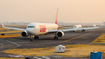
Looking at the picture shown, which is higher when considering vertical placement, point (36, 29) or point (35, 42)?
point (36, 29)

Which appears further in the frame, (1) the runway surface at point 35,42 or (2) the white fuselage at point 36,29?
(2) the white fuselage at point 36,29

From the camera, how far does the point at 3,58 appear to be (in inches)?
837

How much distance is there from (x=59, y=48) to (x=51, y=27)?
28256 mm

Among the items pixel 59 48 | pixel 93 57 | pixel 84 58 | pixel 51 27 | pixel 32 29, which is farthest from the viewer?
pixel 51 27

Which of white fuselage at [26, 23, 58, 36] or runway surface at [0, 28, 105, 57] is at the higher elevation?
white fuselage at [26, 23, 58, 36]

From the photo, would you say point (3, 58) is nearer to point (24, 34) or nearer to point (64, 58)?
point (64, 58)

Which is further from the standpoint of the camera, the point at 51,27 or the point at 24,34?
the point at 51,27

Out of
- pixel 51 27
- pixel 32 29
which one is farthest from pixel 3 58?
pixel 51 27

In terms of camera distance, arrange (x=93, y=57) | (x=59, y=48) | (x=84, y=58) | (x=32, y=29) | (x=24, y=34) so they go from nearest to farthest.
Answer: (x=93, y=57) < (x=84, y=58) < (x=59, y=48) < (x=32, y=29) < (x=24, y=34)

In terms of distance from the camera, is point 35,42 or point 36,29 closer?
point 35,42

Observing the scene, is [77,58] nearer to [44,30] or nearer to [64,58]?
[64,58]

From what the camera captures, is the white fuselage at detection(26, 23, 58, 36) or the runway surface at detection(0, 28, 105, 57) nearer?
the runway surface at detection(0, 28, 105, 57)

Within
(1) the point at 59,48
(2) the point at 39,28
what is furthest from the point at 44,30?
(1) the point at 59,48

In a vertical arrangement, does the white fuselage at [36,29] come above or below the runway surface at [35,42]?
above
